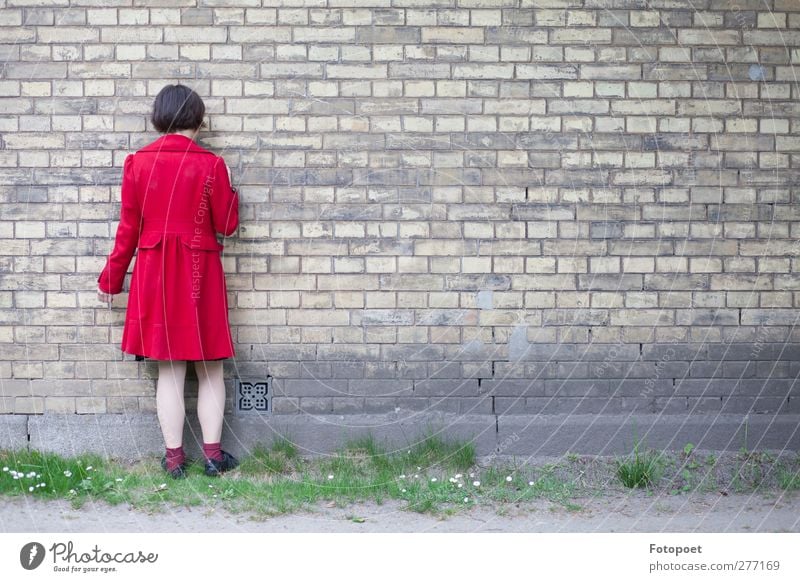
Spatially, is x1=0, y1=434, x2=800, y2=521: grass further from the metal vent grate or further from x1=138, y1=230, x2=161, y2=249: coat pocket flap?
A: x1=138, y1=230, x2=161, y2=249: coat pocket flap

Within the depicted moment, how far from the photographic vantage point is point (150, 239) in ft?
17.5

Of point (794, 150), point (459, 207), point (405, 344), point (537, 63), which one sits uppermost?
point (537, 63)

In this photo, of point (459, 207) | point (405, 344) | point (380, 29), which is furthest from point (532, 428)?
point (380, 29)

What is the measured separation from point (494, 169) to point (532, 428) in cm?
160

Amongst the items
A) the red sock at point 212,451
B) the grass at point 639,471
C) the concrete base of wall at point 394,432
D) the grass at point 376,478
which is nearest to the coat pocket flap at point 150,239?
the concrete base of wall at point 394,432

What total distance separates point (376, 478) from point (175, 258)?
1717 millimetres

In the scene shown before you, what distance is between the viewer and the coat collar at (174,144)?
17.6 feet

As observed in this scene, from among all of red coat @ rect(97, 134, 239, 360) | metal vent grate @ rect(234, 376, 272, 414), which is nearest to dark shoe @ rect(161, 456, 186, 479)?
metal vent grate @ rect(234, 376, 272, 414)

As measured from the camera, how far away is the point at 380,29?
5.59 m

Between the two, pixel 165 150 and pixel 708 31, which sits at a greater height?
pixel 708 31

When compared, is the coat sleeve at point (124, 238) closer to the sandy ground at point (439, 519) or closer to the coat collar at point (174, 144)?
the coat collar at point (174, 144)

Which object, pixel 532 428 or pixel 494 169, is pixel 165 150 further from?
pixel 532 428

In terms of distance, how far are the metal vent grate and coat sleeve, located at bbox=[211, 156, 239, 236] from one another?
94cm

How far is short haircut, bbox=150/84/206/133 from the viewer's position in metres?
5.32
